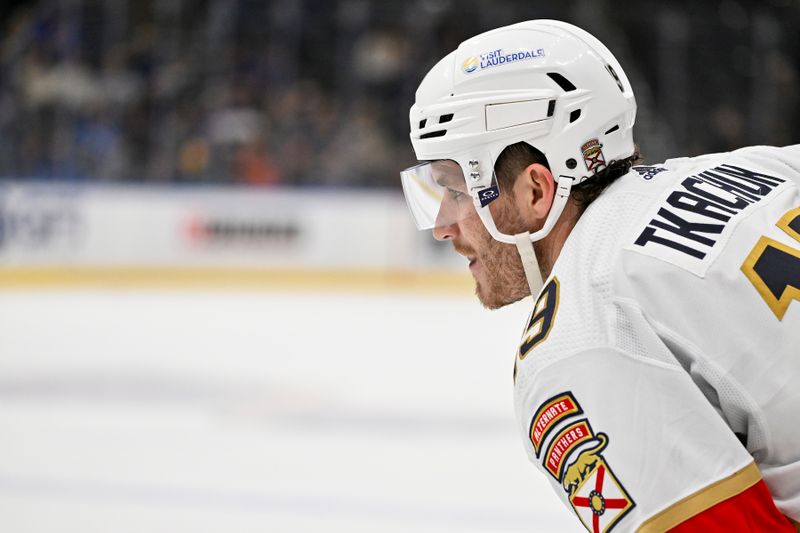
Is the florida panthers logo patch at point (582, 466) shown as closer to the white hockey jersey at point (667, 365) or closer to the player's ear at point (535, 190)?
the white hockey jersey at point (667, 365)

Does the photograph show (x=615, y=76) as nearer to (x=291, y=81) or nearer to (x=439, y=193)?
(x=439, y=193)

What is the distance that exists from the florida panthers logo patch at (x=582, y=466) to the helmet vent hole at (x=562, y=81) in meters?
0.52

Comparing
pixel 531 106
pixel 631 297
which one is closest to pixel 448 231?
pixel 531 106

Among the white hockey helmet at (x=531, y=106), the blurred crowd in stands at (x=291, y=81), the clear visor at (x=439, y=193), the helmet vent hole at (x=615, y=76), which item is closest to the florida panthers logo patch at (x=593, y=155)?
the white hockey helmet at (x=531, y=106)

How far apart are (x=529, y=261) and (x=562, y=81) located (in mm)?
296

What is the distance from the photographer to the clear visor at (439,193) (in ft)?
5.40

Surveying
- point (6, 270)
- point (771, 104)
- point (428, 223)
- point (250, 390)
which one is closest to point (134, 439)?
point (250, 390)

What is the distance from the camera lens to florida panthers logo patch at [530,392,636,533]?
1.26 m

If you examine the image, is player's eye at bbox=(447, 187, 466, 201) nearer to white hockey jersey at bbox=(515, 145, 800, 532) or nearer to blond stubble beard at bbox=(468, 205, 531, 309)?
blond stubble beard at bbox=(468, 205, 531, 309)

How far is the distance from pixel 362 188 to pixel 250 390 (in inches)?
201

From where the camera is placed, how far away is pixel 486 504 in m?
3.04

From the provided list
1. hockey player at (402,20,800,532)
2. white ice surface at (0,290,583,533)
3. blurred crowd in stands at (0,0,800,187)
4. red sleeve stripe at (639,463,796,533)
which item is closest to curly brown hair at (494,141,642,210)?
hockey player at (402,20,800,532)

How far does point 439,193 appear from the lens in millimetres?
1721

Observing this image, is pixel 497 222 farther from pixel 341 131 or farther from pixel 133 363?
pixel 341 131
